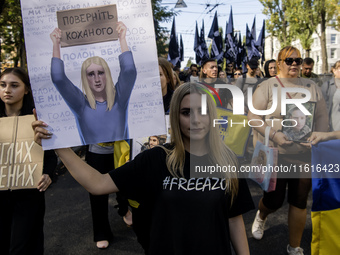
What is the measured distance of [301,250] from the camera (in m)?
3.08

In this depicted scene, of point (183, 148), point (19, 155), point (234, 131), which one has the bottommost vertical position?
point (234, 131)

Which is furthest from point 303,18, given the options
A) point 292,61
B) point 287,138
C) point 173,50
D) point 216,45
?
point 287,138

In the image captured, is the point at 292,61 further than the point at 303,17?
No

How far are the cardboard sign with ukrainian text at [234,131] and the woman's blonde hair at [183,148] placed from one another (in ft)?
8.68

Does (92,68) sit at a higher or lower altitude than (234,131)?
higher

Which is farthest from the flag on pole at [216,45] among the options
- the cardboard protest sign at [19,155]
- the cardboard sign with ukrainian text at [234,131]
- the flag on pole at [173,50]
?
the cardboard protest sign at [19,155]

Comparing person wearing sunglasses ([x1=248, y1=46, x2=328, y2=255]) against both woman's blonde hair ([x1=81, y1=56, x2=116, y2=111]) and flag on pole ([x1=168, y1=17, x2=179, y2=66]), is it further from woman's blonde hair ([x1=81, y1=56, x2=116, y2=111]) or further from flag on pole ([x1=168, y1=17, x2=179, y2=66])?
flag on pole ([x1=168, y1=17, x2=179, y2=66])

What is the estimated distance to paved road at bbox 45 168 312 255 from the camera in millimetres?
3387

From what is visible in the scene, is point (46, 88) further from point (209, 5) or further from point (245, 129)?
point (209, 5)

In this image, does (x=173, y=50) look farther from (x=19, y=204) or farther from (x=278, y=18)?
(x=278, y=18)

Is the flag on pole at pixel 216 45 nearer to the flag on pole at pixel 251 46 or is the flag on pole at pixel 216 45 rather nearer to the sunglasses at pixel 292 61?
the flag on pole at pixel 251 46

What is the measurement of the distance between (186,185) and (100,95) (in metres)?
0.65

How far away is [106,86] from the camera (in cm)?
164

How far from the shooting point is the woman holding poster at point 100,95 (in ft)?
5.28
